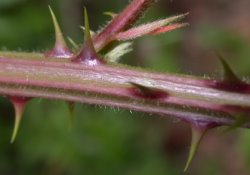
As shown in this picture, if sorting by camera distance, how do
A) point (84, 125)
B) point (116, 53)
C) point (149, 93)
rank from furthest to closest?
point (84, 125) < point (116, 53) < point (149, 93)

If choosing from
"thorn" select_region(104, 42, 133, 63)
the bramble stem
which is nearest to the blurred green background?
"thorn" select_region(104, 42, 133, 63)

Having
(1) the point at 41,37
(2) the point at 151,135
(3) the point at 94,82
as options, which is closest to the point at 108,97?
(3) the point at 94,82

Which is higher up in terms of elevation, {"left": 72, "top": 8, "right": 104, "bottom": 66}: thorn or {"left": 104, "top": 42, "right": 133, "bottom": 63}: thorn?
{"left": 72, "top": 8, "right": 104, "bottom": 66}: thorn

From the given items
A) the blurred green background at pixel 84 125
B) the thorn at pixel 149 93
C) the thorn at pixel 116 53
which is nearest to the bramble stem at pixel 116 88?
the thorn at pixel 149 93

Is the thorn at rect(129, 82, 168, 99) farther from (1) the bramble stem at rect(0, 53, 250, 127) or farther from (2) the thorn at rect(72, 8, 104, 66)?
(2) the thorn at rect(72, 8, 104, 66)

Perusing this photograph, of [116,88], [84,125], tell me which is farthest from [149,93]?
[84,125]

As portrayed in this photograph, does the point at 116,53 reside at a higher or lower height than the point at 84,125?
higher

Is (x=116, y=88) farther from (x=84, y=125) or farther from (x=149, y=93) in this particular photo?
(x=84, y=125)

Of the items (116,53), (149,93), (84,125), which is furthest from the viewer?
(84,125)

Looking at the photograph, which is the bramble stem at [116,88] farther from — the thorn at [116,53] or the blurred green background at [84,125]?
the blurred green background at [84,125]

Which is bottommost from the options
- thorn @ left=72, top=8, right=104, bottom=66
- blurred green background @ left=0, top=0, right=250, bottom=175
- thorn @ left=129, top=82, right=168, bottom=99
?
blurred green background @ left=0, top=0, right=250, bottom=175

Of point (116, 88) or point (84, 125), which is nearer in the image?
point (116, 88)

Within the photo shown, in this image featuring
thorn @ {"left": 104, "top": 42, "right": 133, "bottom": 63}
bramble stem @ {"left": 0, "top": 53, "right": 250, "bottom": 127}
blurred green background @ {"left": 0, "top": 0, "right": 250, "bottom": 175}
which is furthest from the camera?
blurred green background @ {"left": 0, "top": 0, "right": 250, "bottom": 175}
